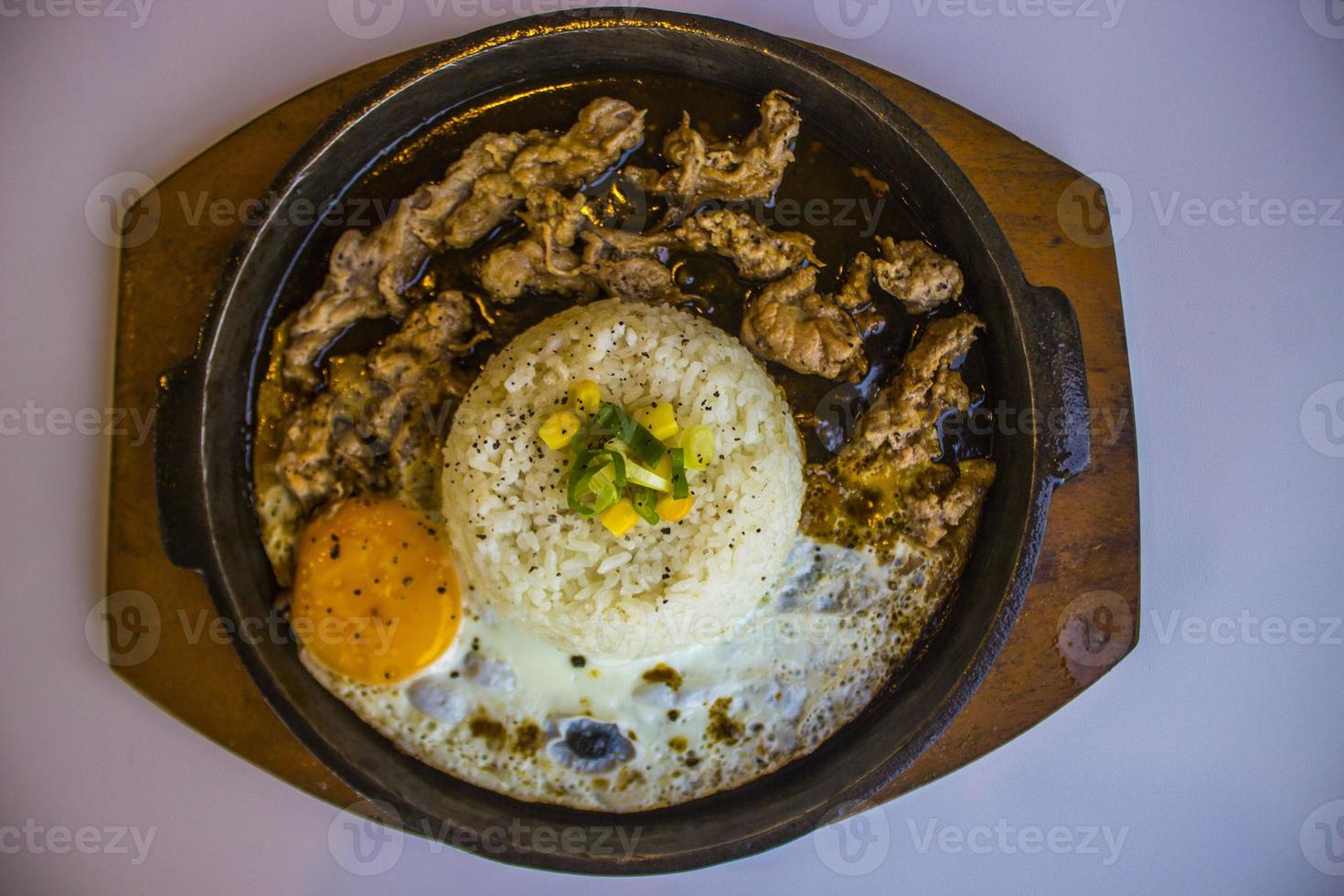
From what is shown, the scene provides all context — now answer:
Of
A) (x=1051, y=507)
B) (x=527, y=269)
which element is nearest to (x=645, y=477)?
(x=527, y=269)

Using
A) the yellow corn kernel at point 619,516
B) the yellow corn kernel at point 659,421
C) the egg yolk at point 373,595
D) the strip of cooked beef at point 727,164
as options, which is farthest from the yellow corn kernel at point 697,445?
the egg yolk at point 373,595

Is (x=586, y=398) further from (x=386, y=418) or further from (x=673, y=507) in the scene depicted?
(x=386, y=418)

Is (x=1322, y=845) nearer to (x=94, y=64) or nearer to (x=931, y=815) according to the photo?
(x=931, y=815)

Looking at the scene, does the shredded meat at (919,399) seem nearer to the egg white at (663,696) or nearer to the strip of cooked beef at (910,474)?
the strip of cooked beef at (910,474)

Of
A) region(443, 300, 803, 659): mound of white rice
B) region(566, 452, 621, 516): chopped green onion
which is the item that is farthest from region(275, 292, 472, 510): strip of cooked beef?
region(566, 452, 621, 516): chopped green onion

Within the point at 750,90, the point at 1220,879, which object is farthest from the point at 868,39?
the point at 1220,879

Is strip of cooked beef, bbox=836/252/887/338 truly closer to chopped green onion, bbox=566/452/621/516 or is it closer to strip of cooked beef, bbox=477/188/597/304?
strip of cooked beef, bbox=477/188/597/304
